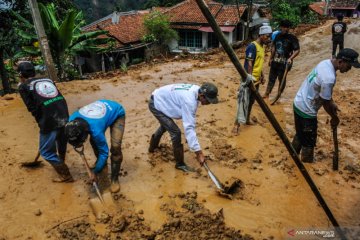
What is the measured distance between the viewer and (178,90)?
3906mm

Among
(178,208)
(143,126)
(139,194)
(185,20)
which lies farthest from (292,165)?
(185,20)

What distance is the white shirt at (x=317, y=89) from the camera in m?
3.64

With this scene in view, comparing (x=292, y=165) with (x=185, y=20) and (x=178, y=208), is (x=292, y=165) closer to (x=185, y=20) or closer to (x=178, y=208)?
(x=178, y=208)

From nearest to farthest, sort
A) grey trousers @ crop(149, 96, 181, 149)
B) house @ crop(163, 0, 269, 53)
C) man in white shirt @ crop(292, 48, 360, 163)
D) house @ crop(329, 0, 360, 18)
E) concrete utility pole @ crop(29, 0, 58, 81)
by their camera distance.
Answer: man in white shirt @ crop(292, 48, 360, 163)
grey trousers @ crop(149, 96, 181, 149)
concrete utility pole @ crop(29, 0, 58, 81)
house @ crop(163, 0, 269, 53)
house @ crop(329, 0, 360, 18)

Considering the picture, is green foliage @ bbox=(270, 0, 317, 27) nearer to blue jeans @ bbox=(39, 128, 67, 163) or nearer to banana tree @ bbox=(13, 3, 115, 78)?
banana tree @ bbox=(13, 3, 115, 78)

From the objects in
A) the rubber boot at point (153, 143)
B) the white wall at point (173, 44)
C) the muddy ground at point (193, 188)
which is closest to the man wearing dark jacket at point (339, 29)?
the muddy ground at point (193, 188)

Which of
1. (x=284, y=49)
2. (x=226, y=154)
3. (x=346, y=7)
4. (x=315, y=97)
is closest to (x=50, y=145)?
(x=226, y=154)

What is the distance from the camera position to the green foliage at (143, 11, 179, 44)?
887 inches

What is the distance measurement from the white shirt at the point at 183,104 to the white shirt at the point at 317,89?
130 centimetres

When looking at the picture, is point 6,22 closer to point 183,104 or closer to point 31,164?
point 31,164

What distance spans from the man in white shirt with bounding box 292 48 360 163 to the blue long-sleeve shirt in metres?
2.24

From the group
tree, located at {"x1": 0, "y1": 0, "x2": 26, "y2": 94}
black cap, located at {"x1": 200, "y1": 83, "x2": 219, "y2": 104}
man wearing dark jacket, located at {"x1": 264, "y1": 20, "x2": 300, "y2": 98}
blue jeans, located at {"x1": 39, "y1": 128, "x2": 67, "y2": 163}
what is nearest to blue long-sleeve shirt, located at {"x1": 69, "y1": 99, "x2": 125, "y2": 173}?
blue jeans, located at {"x1": 39, "y1": 128, "x2": 67, "y2": 163}

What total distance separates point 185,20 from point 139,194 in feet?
73.9

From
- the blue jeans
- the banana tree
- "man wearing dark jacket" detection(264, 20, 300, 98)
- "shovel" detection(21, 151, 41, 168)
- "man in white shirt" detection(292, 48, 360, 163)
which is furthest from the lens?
the banana tree
